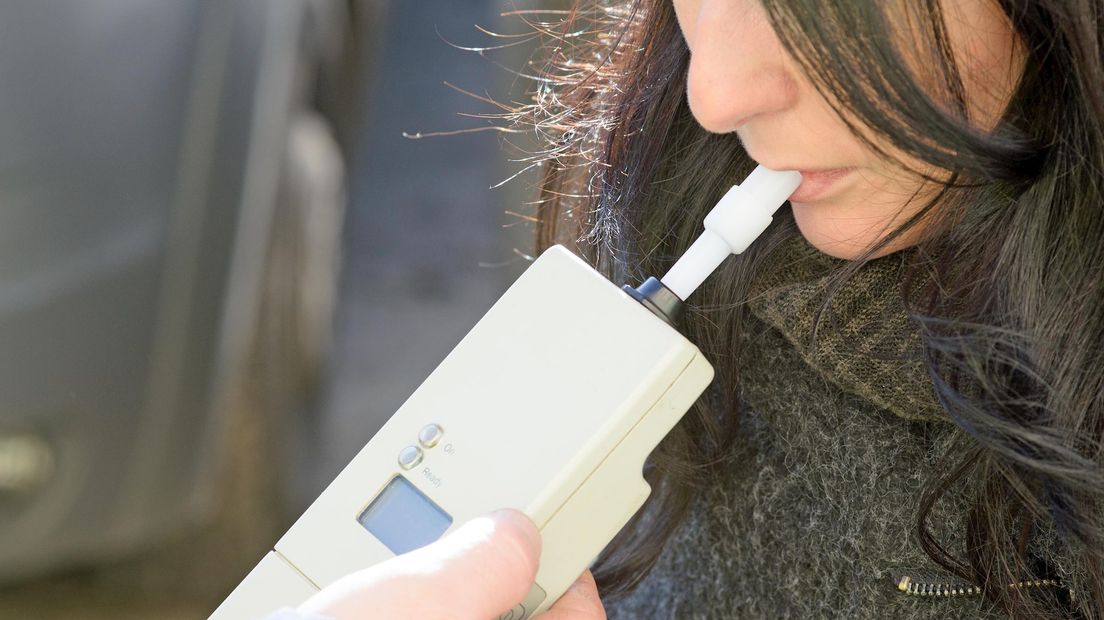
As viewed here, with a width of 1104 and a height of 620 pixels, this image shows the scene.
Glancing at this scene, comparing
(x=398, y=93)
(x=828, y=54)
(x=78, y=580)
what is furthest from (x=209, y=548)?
(x=828, y=54)

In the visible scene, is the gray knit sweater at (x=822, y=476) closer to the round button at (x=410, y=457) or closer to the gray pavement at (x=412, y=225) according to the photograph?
the round button at (x=410, y=457)

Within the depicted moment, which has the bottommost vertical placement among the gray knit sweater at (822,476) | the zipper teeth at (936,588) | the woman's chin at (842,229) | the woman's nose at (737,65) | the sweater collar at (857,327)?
the zipper teeth at (936,588)

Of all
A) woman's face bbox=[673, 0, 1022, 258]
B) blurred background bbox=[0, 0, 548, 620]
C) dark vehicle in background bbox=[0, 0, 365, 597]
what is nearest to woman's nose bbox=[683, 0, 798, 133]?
woman's face bbox=[673, 0, 1022, 258]

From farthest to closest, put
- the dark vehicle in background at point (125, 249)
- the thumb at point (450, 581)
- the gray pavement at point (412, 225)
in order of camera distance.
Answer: the gray pavement at point (412, 225) < the dark vehicle in background at point (125, 249) < the thumb at point (450, 581)

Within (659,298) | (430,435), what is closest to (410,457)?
(430,435)

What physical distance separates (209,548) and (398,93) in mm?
860

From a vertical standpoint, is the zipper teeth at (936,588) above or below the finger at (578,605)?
below

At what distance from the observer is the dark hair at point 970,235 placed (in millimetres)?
490

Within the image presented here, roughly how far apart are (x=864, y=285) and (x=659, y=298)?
12 centimetres

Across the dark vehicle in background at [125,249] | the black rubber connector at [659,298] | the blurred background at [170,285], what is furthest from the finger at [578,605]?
the dark vehicle in background at [125,249]

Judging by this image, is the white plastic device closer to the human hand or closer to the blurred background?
the human hand

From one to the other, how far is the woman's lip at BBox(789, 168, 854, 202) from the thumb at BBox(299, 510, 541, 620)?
0.70ft

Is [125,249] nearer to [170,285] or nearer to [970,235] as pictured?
[170,285]

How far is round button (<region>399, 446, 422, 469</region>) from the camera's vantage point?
23.4 inches
